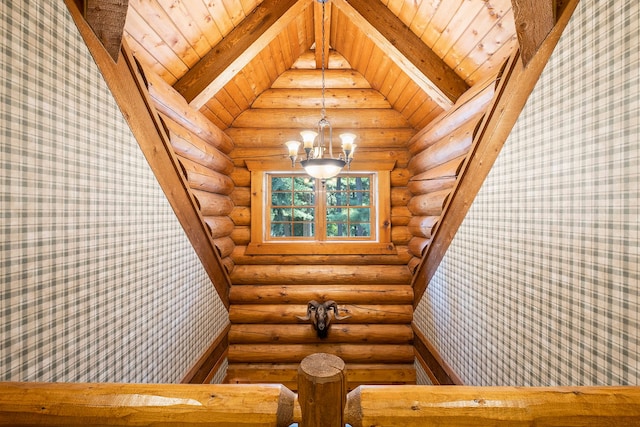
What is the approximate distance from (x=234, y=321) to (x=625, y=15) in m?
4.33

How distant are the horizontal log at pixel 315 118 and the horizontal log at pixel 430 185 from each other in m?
0.92

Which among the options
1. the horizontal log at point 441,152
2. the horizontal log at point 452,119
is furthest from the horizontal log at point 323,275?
the horizontal log at point 452,119

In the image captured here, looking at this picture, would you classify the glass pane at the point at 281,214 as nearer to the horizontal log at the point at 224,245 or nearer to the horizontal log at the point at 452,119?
the horizontal log at the point at 224,245

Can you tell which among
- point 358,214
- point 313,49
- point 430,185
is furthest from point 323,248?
point 313,49

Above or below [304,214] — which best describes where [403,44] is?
above

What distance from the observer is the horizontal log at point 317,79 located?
3.92 metres

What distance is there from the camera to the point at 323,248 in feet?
13.2

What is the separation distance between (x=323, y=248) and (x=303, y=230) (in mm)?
480

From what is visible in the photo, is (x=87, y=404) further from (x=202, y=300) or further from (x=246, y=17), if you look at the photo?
(x=246, y=17)

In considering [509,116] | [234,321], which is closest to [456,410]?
[509,116]

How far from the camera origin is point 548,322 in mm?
1528

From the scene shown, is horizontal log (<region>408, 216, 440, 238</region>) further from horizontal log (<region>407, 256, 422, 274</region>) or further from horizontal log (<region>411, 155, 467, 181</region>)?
horizontal log (<region>411, 155, 467, 181</region>)

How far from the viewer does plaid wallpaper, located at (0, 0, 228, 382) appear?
1.14 m

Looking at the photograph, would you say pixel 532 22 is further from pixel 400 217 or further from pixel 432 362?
pixel 432 362
